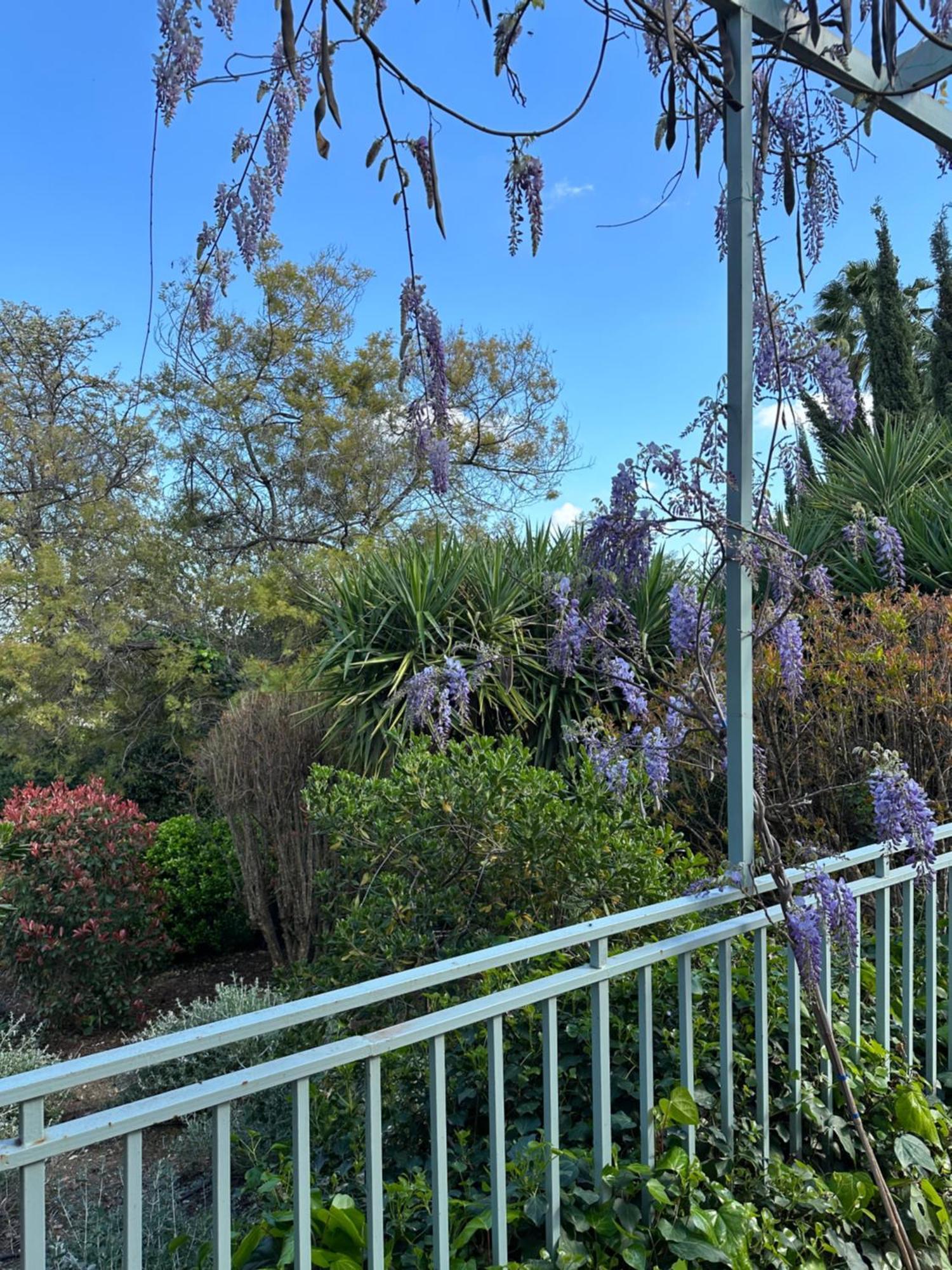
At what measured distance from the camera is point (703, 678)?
2088mm

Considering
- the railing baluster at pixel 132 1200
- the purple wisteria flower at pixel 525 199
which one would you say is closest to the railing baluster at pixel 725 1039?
the railing baluster at pixel 132 1200

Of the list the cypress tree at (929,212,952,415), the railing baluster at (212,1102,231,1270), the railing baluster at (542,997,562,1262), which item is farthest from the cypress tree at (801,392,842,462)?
the cypress tree at (929,212,952,415)

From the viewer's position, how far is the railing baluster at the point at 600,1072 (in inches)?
64.6

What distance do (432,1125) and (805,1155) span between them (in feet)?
3.30

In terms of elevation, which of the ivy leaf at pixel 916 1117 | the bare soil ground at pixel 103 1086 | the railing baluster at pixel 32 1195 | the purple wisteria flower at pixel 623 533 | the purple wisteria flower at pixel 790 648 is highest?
the purple wisteria flower at pixel 623 533

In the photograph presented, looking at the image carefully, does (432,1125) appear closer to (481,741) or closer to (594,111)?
(481,741)

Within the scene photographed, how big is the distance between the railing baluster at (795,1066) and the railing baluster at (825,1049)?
5 cm

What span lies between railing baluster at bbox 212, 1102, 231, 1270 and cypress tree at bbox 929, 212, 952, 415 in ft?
58.1

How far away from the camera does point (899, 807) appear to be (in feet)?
6.14

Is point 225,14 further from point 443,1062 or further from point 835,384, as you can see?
point 443,1062

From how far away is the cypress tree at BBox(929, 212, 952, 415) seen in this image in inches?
647

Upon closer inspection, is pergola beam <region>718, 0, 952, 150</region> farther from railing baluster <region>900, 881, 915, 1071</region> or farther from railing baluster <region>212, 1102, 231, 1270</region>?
railing baluster <region>212, 1102, 231, 1270</region>

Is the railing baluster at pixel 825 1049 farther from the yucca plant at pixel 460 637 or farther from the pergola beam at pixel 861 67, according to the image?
the yucca plant at pixel 460 637

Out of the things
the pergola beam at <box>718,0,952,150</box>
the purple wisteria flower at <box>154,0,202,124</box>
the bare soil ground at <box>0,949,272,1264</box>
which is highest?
the pergola beam at <box>718,0,952,150</box>
